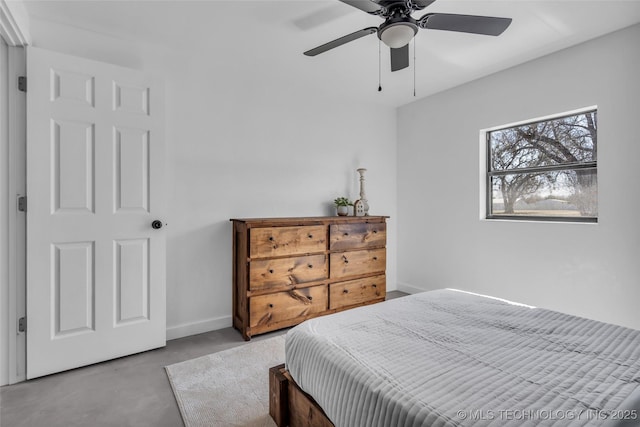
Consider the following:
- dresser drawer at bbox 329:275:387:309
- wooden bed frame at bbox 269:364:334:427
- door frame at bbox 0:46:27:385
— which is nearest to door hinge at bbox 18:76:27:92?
door frame at bbox 0:46:27:385

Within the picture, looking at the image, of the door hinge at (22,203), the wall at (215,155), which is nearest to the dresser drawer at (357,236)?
the wall at (215,155)

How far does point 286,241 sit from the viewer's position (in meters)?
2.82

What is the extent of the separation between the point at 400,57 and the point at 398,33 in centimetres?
45

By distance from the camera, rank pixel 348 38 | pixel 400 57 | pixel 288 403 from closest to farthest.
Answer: pixel 288 403 → pixel 348 38 → pixel 400 57

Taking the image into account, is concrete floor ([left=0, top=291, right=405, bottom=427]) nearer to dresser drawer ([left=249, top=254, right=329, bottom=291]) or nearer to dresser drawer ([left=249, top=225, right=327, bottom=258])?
dresser drawer ([left=249, top=254, right=329, bottom=291])

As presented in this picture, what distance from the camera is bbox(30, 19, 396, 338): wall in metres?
2.68

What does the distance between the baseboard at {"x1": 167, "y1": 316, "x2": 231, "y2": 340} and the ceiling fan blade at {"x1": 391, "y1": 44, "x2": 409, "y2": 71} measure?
2.62 meters

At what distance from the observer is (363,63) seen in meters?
2.95

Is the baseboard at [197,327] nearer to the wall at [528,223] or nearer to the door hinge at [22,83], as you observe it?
the door hinge at [22,83]

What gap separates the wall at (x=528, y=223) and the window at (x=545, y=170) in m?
0.14

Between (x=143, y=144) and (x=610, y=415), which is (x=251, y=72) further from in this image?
(x=610, y=415)

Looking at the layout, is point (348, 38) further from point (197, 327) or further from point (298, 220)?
point (197, 327)

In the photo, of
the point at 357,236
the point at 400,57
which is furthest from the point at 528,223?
the point at 400,57

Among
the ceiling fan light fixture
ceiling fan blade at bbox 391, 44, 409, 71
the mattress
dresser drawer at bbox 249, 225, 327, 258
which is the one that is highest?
ceiling fan blade at bbox 391, 44, 409, 71
